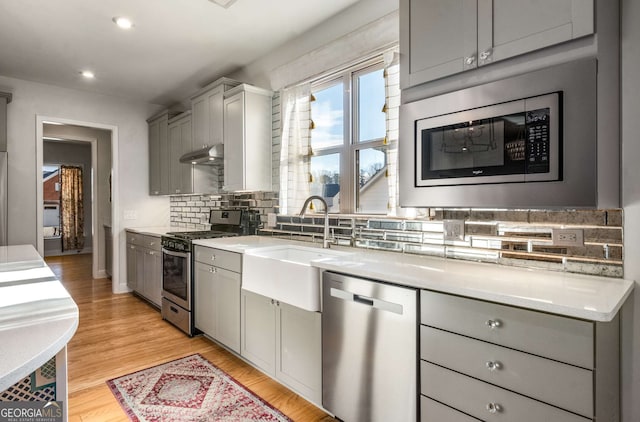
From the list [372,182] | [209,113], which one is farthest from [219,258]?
[209,113]

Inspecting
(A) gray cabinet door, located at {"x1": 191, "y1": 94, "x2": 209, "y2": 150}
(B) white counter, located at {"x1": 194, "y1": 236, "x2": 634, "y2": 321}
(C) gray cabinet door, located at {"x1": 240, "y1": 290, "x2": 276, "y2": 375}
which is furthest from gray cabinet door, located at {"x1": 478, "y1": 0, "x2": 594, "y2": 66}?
(A) gray cabinet door, located at {"x1": 191, "y1": 94, "x2": 209, "y2": 150}

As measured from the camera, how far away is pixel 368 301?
1.72 metres

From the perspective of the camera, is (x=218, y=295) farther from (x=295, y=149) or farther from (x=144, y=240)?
(x=144, y=240)

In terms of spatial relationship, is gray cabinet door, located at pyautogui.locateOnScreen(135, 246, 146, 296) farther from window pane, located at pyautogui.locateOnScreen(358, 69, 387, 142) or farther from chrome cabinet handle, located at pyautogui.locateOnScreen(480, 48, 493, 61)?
chrome cabinet handle, located at pyautogui.locateOnScreen(480, 48, 493, 61)

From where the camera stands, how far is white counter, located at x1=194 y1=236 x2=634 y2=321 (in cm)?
113

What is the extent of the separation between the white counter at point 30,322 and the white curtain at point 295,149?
1.85 m

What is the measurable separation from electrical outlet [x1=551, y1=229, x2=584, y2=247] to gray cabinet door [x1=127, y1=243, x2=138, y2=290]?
14.6ft

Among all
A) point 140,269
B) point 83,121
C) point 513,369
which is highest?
point 83,121

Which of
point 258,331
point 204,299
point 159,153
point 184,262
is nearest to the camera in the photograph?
point 258,331

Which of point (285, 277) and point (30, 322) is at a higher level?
point (30, 322)

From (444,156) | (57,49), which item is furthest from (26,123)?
(444,156)

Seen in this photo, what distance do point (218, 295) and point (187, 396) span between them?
0.78 meters

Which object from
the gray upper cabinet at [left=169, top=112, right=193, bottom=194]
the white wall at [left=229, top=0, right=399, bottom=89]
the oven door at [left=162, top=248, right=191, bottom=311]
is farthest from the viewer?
the gray upper cabinet at [left=169, top=112, right=193, bottom=194]

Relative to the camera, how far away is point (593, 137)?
1.28m
